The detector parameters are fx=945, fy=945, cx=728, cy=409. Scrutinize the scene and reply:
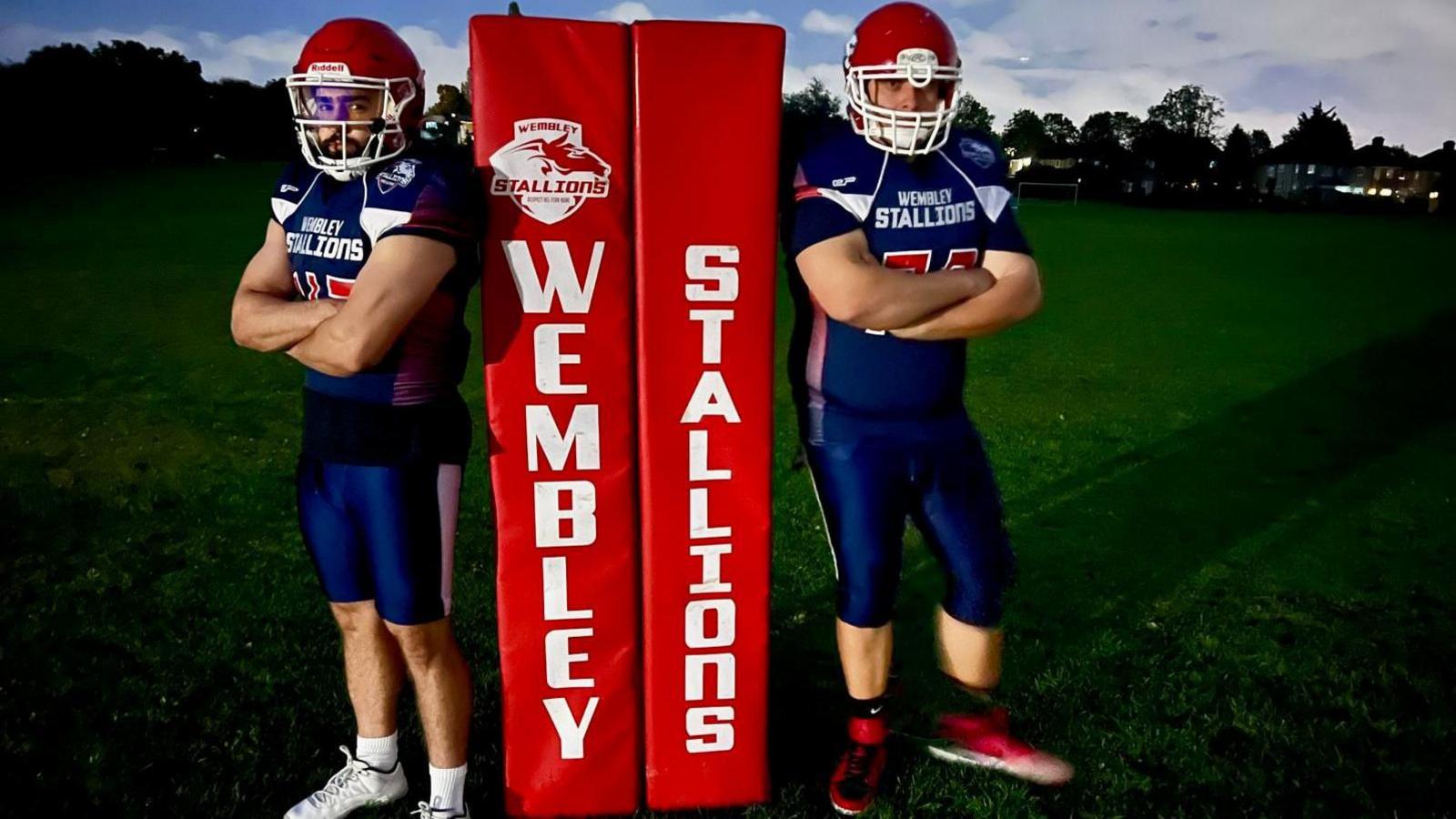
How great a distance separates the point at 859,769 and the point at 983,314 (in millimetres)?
1407

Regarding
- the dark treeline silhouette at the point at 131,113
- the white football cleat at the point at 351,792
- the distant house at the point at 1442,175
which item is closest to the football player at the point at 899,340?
the white football cleat at the point at 351,792

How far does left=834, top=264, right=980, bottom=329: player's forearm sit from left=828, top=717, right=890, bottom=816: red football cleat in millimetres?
1263

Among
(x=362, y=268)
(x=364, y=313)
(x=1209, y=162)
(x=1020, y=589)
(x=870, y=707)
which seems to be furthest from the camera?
(x=1209, y=162)

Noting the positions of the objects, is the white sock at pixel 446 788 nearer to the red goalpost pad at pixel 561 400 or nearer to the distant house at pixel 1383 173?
the red goalpost pad at pixel 561 400

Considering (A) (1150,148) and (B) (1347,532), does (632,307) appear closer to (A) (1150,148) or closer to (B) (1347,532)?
(B) (1347,532)

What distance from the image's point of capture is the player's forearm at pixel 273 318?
2.30m

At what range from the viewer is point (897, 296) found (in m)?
2.39

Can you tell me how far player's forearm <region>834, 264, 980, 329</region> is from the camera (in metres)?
2.38

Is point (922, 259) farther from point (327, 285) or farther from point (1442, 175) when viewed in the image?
point (1442, 175)

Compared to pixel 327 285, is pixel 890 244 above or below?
above

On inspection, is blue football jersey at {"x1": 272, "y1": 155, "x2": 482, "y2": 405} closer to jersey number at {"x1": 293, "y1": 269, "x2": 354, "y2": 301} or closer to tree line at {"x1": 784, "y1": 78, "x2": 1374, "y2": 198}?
jersey number at {"x1": 293, "y1": 269, "x2": 354, "y2": 301}

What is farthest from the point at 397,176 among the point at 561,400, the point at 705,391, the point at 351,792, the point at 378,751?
the point at 351,792

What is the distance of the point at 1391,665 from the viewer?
374cm

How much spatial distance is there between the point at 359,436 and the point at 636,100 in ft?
3.58
